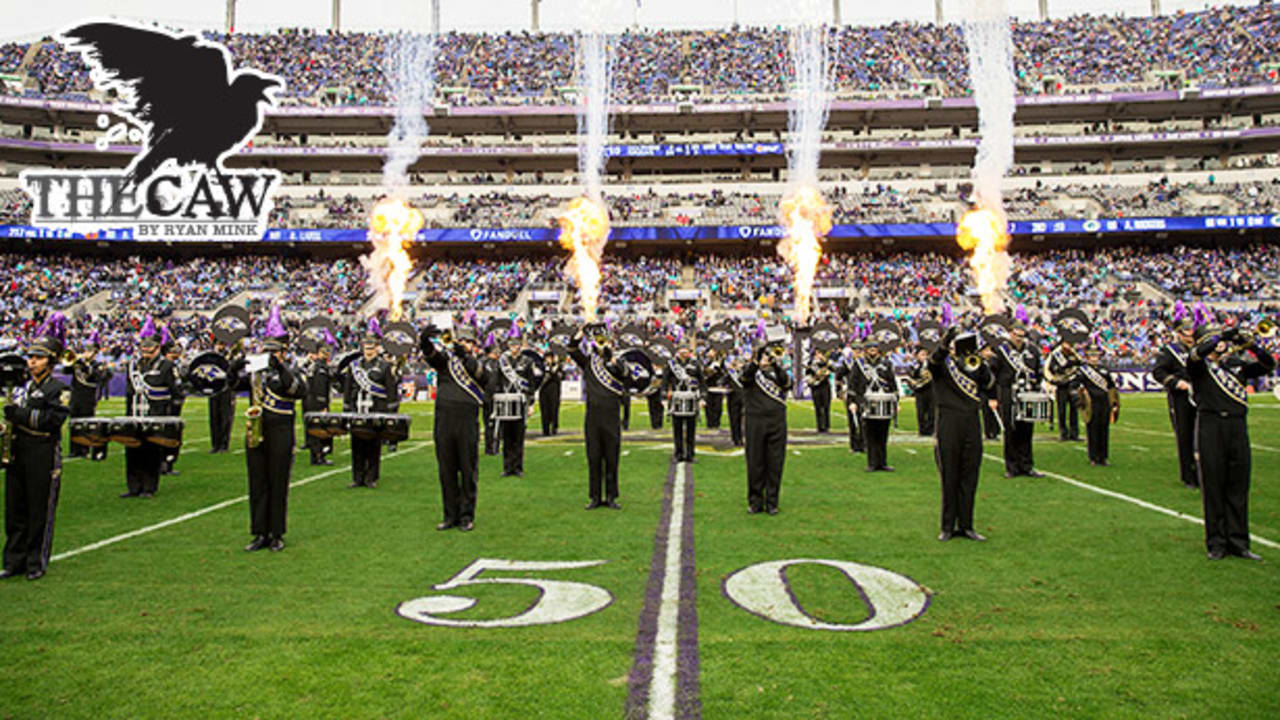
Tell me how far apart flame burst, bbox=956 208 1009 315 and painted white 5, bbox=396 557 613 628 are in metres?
35.7

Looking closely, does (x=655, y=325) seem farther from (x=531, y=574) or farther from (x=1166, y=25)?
(x=1166, y=25)

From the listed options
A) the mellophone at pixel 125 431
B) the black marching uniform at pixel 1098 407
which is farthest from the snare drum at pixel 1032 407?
the mellophone at pixel 125 431

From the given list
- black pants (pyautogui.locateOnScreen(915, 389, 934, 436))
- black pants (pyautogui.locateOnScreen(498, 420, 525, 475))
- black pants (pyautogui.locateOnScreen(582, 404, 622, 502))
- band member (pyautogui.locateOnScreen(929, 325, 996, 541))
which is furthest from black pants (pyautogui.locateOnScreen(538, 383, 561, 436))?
band member (pyautogui.locateOnScreen(929, 325, 996, 541))

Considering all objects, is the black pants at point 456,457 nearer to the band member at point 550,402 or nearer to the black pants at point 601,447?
the black pants at point 601,447

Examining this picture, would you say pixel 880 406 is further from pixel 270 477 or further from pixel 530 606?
pixel 270 477

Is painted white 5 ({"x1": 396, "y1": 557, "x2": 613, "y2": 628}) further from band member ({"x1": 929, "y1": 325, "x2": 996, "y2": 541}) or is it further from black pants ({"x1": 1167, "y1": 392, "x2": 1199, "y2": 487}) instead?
black pants ({"x1": 1167, "y1": 392, "x2": 1199, "y2": 487})

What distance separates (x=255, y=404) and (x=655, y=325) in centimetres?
3136

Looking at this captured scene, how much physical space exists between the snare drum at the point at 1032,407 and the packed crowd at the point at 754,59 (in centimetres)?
4684

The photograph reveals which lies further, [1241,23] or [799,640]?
[1241,23]

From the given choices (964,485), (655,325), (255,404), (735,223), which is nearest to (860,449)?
(964,485)

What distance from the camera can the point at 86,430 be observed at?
8.57 m

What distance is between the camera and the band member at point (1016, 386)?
10953 mm

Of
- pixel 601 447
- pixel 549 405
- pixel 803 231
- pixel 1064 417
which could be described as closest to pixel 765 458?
pixel 601 447

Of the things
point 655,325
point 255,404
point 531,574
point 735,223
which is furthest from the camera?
point 735,223
